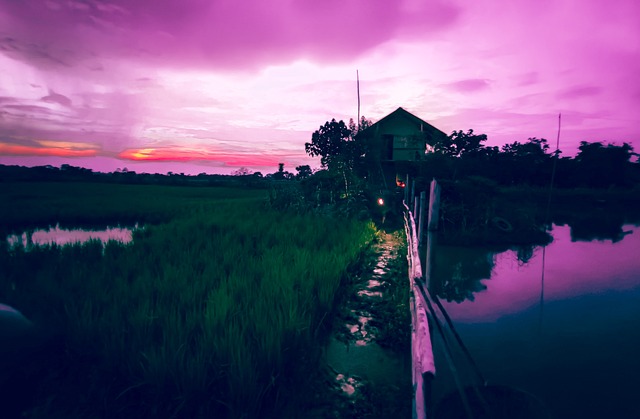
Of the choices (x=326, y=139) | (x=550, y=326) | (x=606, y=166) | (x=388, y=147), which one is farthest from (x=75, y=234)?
(x=606, y=166)

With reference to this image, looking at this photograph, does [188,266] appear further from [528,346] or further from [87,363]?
[528,346]

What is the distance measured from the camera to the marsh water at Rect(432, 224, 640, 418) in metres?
3.48

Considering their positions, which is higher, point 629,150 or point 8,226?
point 629,150

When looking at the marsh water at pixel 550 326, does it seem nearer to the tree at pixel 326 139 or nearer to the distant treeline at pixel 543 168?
the distant treeline at pixel 543 168

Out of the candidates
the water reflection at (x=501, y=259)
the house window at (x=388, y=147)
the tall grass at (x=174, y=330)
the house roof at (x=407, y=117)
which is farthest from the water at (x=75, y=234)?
the house window at (x=388, y=147)

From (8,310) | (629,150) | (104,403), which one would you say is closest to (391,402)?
(104,403)

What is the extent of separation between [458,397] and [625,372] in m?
3.02

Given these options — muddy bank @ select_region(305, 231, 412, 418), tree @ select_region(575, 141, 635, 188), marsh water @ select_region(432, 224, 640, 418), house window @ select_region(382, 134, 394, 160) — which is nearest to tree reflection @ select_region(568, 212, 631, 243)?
marsh water @ select_region(432, 224, 640, 418)

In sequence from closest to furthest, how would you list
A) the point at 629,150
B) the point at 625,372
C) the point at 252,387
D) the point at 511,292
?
the point at 252,387 → the point at 625,372 → the point at 511,292 → the point at 629,150

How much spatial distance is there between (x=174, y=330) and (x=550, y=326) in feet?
20.4

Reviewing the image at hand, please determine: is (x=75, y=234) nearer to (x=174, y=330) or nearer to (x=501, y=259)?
(x=174, y=330)

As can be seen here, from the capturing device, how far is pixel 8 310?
196 cm

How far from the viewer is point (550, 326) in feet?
17.1

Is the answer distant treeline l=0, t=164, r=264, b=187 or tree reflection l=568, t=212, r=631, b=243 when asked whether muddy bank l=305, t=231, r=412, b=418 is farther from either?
distant treeline l=0, t=164, r=264, b=187
